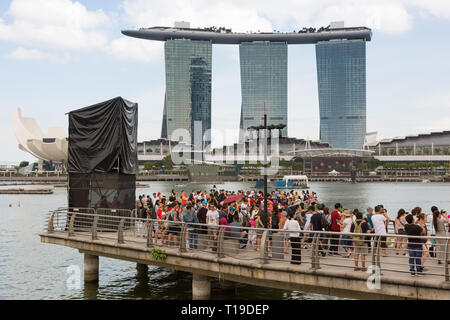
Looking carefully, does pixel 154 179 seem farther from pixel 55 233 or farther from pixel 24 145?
pixel 55 233

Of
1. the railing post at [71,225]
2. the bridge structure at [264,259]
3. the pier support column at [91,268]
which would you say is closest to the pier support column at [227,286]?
the bridge structure at [264,259]

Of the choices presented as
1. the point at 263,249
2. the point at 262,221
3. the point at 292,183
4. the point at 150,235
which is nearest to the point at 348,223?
the point at 263,249

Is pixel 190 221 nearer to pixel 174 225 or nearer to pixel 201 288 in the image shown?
pixel 174 225

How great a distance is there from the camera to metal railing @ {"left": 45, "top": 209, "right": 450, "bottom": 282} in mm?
11234

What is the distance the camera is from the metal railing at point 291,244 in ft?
36.9

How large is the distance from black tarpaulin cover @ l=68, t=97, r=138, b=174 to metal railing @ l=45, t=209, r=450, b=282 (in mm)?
2115

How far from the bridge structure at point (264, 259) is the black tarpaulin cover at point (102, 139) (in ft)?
6.37

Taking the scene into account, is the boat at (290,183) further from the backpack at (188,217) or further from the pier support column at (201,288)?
the backpack at (188,217)

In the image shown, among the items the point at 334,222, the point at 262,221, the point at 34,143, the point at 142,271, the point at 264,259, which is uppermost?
the point at 34,143

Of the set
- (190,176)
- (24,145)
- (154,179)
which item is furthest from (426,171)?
(24,145)

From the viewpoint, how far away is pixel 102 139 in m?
19.7

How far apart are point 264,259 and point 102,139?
9.93 m
